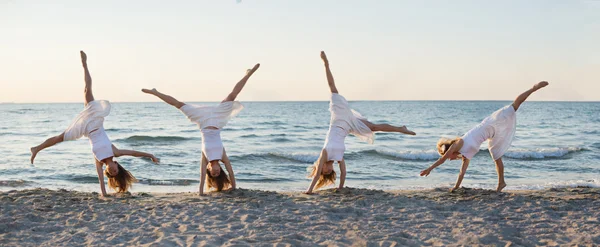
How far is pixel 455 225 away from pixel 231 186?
12.9ft

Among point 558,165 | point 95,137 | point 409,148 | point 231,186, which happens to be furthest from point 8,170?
point 558,165

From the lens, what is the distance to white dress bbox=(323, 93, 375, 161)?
8.58 meters

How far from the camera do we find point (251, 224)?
672 centimetres

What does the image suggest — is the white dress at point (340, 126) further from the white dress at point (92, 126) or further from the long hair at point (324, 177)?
the white dress at point (92, 126)

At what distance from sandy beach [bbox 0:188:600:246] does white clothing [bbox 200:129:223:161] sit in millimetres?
657

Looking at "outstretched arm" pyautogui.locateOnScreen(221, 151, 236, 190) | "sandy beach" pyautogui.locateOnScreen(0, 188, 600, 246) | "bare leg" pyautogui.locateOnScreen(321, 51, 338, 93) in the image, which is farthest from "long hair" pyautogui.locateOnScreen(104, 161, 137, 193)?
"bare leg" pyautogui.locateOnScreen(321, 51, 338, 93)

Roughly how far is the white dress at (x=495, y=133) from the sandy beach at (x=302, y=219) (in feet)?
2.59

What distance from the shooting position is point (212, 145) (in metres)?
8.51

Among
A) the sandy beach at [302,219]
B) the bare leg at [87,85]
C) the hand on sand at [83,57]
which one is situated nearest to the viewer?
the sandy beach at [302,219]

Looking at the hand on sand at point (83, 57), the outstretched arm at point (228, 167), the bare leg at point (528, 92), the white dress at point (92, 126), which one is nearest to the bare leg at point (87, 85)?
the hand on sand at point (83, 57)

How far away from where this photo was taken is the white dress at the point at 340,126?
338 inches

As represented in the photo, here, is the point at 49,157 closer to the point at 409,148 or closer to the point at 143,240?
the point at 143,240

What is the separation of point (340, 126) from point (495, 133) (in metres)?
2.62

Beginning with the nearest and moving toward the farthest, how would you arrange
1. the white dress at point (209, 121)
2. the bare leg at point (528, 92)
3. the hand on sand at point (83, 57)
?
the bare leg at point (528, 92) < the white dress at point (209, 121) < the hand on sand at point (83, 57)
